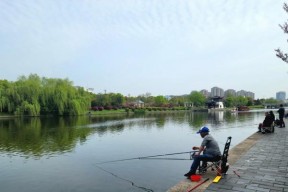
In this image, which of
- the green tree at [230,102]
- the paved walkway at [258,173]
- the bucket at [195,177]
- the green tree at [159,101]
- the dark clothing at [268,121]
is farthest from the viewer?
the green tree at [230,102]

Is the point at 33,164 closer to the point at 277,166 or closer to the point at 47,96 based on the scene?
the point at 277,166

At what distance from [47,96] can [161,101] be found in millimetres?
76959

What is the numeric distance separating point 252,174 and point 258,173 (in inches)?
9.5

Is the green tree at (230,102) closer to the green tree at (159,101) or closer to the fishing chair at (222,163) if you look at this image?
the green tree at (159,101)

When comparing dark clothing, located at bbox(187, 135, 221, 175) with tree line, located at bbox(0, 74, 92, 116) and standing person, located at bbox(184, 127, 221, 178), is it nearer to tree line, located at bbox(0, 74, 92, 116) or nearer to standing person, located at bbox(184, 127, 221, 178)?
standing person, located at bbox(184, 127, 221, 178)

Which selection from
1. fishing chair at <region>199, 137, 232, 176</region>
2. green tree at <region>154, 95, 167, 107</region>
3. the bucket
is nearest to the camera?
the bucket

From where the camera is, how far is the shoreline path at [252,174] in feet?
23.2

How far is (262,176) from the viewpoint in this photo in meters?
8.10

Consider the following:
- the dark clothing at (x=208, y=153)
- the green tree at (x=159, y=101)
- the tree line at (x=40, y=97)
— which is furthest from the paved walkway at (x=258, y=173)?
the green tree at (x=159, y=101)

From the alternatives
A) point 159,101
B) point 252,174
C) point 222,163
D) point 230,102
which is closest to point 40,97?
point 222,163

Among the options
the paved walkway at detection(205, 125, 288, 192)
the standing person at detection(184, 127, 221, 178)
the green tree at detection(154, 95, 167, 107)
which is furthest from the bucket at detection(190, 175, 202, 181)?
the green tree at detection(154, 95, 167, 107)

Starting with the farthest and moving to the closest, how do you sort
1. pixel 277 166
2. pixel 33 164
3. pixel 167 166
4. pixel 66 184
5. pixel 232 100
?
pixel 232 100
pixel 33 164
pixel 167 166
pixel 66 184
pixel 277 166

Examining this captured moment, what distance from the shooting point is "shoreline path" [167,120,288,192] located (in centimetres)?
709

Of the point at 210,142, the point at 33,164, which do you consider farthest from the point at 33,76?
the point at 210,142
